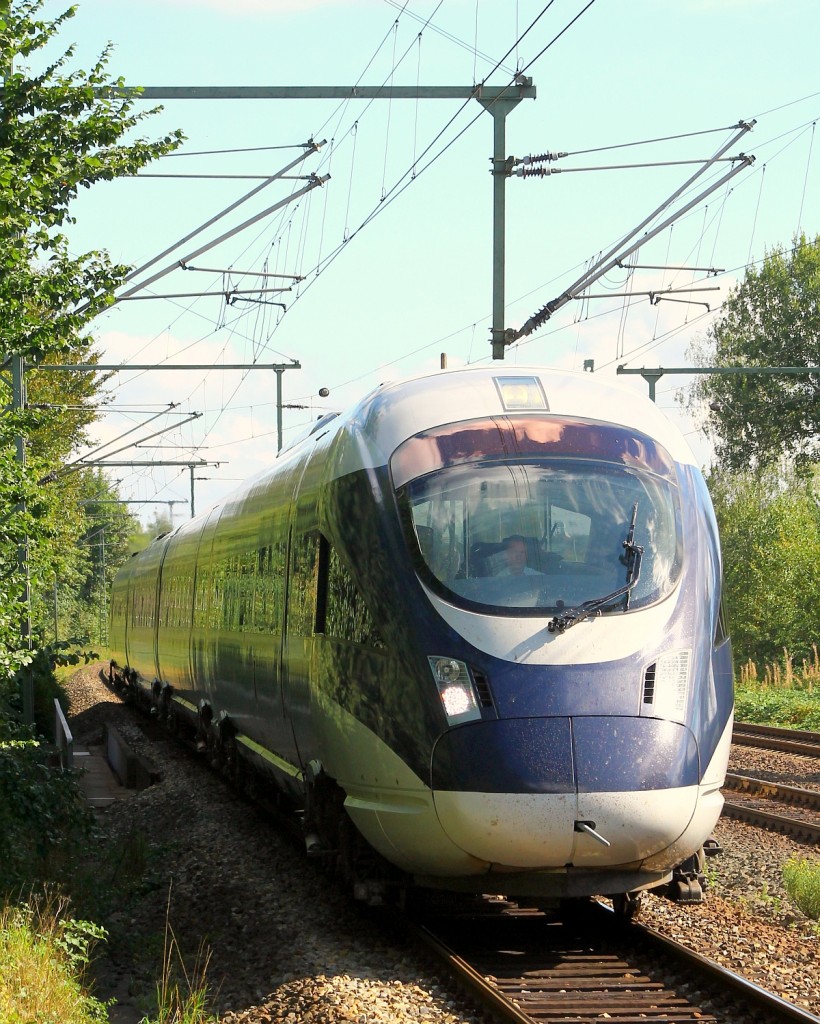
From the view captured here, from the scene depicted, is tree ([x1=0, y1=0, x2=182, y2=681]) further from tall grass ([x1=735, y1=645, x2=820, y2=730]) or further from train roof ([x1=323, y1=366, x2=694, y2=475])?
tall grass ([x1=735, y1=645, x2=820, y2=730])

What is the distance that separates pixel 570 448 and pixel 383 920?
→ 315 centimetres

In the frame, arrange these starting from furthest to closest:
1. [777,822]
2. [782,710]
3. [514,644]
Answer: [782,710] → [777,822] → [514,644]

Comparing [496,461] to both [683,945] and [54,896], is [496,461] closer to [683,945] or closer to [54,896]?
[683,945]

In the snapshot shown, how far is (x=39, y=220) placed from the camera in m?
10.4

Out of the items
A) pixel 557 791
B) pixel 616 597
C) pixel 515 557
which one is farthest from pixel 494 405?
pixel 557 791

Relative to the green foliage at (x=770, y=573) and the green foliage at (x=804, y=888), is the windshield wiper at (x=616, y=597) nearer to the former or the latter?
the green foliage at (x=804, y=888)

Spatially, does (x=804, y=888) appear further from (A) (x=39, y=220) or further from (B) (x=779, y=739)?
(B) (x=779, y=739)

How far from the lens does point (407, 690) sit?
25.0ft

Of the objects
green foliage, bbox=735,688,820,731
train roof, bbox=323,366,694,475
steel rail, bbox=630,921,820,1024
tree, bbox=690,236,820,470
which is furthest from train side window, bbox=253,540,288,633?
tree, bbox=690,236,820,470

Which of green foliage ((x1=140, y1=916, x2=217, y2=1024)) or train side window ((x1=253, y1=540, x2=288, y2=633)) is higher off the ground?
train side window ((x1=253, y1=540, x2=288, y2=633))

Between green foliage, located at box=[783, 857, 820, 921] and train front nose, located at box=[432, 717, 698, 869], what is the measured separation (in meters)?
2.23

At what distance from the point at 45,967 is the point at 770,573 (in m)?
42.5

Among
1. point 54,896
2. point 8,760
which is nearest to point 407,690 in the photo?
point 54,896

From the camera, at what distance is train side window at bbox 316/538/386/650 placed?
26.7 feet
